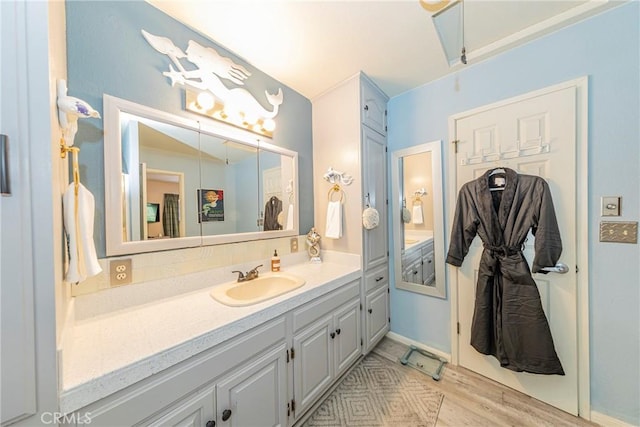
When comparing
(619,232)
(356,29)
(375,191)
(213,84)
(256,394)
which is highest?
(356,29)

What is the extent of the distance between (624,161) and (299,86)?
2238mm

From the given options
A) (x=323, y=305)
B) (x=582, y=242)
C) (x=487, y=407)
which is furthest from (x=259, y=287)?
(x=582, y=242)

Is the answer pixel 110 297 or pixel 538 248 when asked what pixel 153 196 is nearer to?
pixel 110 297

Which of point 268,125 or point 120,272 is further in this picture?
point 268,125

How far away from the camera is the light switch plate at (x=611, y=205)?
1236 mm

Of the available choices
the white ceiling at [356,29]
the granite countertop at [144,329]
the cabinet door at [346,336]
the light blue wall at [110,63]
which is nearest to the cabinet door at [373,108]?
the white ceiling at [356,29]

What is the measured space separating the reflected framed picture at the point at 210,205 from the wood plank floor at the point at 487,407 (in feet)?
6.45

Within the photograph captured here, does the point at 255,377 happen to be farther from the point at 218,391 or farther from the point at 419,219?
the point at 419,219

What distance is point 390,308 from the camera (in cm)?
221

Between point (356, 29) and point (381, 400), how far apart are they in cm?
251

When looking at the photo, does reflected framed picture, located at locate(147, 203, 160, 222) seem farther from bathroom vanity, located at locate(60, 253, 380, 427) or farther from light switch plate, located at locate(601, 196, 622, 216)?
light switch plate, located at locate(601, 196, 622, 216)

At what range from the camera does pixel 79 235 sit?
2.57 ft

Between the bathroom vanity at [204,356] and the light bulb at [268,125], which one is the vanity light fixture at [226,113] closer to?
the light bulb at [268,125]

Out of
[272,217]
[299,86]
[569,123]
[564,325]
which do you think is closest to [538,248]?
[564,325]
